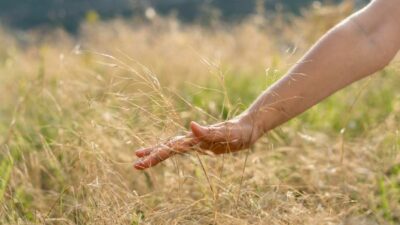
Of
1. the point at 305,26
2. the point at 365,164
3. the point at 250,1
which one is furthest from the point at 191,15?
the point at 365,164

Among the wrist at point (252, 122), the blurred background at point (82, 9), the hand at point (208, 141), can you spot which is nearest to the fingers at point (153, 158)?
the hand at point (208, 141)

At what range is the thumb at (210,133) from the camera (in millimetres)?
1982

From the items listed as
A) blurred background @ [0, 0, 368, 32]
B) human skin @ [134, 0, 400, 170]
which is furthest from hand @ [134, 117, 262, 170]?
blurred background @ [0, 0, 368, 32]

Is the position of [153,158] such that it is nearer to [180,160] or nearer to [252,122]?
[252,122]

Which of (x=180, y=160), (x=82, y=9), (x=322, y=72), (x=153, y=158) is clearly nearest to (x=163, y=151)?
(x=153, y=158)

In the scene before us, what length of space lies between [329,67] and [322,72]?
22 mm

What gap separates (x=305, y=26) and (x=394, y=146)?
3.69 m

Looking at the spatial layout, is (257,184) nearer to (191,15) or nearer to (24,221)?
(24,221)

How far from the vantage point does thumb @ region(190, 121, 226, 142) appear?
1982 mm

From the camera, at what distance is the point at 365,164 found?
304cm

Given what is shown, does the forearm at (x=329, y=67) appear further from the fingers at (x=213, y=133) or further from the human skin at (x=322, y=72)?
the fingers at (x=213, y=133)

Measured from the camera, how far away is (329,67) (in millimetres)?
2145

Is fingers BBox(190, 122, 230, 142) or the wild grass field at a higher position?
fingers BBox(190, 122, 230, 142)

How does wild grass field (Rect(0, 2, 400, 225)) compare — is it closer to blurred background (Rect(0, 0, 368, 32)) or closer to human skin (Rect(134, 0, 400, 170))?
human skin (Rect(134, 0, 400, 170))
